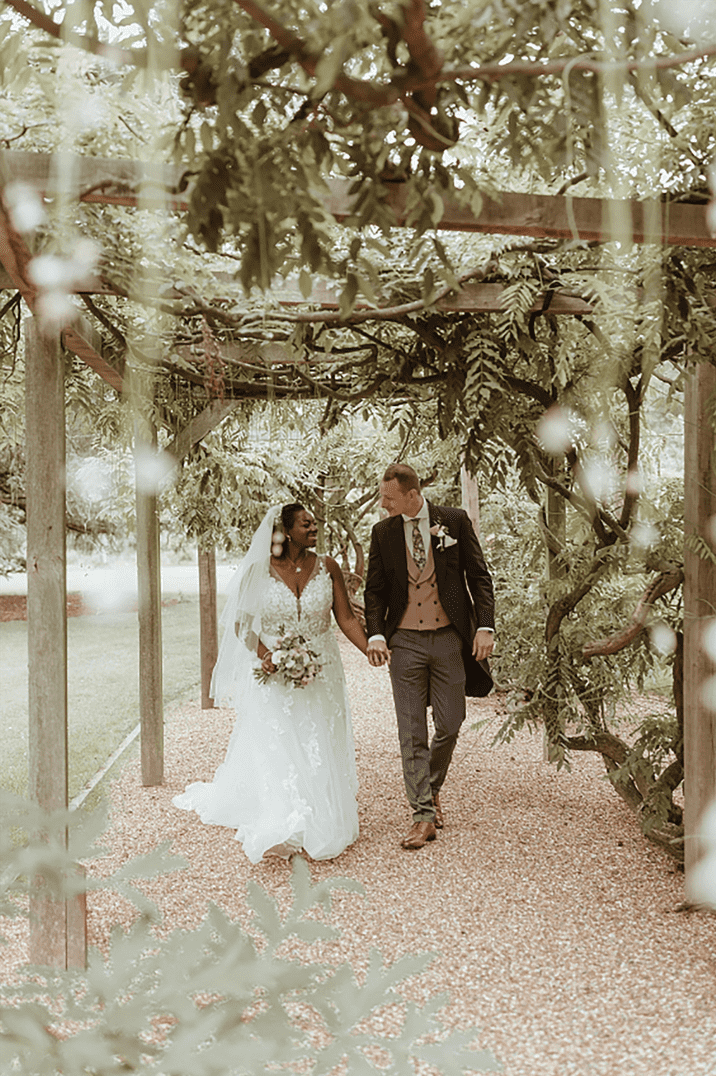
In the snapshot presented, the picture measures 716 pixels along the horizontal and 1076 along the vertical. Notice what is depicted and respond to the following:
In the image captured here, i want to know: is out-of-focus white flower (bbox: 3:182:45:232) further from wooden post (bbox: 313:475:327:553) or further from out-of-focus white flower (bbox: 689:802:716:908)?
wooden post (bbox: 313:475:327:553)

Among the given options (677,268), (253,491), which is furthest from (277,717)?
(253,491)

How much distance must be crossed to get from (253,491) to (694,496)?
18.5 ft

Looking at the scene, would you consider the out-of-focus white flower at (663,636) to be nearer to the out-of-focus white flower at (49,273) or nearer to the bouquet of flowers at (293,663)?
the bouquet of flowers at (293,663)

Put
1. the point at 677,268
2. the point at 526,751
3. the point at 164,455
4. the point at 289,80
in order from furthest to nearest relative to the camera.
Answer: the point at 526,751 < the point at 164,455 < the point at 677,268 < the point at 289,80

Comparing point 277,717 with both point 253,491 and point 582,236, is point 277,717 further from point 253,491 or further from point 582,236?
point 253,491

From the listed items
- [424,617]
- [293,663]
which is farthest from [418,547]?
[293,663]

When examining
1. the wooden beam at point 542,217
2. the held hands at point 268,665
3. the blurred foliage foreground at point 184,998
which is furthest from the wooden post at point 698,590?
the blurred foliage foreground at point 184,998

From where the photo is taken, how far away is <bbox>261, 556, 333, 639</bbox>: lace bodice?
4.68 meters

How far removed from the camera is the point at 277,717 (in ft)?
14.9

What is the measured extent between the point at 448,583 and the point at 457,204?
9.41ft

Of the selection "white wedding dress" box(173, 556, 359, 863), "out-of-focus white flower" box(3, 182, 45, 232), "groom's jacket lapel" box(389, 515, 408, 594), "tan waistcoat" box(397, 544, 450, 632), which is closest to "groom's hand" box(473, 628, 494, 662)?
"tan waistcoat" box(397, 544, 450, 632)

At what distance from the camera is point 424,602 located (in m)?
4.68

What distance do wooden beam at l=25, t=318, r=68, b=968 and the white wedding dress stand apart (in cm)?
132

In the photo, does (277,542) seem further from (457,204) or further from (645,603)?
(457,204)
